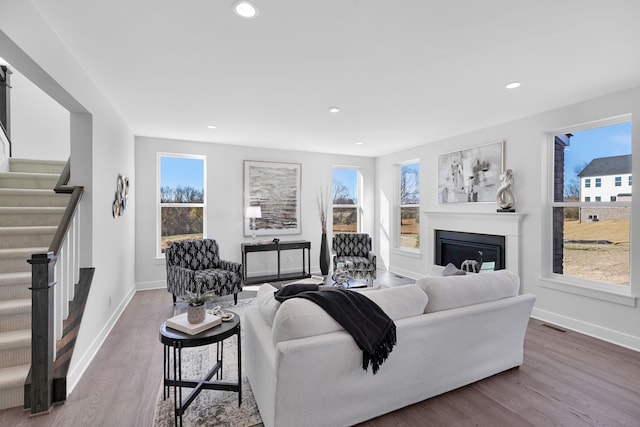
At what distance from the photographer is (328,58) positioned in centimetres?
248

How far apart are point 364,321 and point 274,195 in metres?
4.44

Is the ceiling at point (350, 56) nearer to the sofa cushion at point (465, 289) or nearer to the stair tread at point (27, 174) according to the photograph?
the stair tread at point (27, 174)

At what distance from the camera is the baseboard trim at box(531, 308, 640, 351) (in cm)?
306

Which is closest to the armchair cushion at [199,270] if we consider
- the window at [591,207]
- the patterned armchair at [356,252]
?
the patterned armchair at [356,252]

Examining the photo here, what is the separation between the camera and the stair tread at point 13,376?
6.76 ft

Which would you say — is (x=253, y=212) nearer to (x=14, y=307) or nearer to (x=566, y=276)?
(x=14, y=307)

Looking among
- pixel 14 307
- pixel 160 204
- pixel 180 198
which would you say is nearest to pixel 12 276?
pixel 14 307

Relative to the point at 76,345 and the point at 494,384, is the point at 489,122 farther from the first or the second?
the point at 76,345

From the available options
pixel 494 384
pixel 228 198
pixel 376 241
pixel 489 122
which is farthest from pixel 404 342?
pixel 376 241

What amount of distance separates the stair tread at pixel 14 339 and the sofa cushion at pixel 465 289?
9.27 ft

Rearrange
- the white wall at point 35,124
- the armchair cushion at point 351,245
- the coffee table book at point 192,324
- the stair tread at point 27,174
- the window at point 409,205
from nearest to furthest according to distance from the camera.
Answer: the coffee table book at point 192,324 < the stair tread at point 27,174 < the white wall at point 35,124 < the armchair cushion at point 351,245 < the window at point 409,205

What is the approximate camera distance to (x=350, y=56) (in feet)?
8.04

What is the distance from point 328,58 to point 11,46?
6.32 ft

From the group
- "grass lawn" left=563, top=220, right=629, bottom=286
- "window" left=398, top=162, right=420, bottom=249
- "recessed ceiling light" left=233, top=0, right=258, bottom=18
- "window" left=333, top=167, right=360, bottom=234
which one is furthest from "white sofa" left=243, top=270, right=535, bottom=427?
"window" left=333, top=167, right=360, bottom=234
